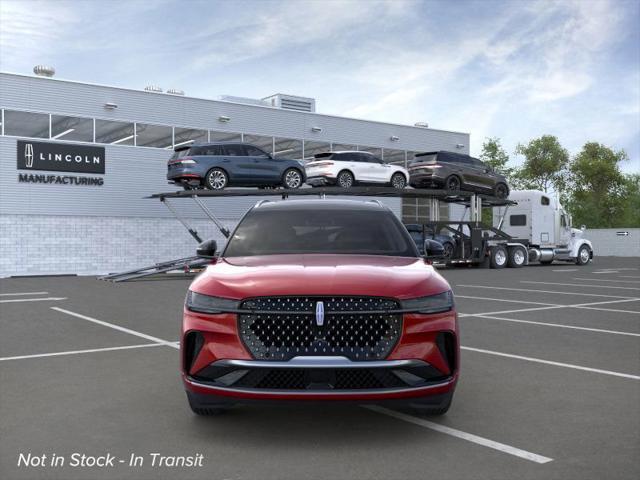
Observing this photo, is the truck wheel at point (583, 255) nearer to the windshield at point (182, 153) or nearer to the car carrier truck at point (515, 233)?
the car carrier truck at point (515, 233)

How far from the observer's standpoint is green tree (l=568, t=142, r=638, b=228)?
73875 mm

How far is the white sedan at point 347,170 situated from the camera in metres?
26.2

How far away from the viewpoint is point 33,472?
153 inches

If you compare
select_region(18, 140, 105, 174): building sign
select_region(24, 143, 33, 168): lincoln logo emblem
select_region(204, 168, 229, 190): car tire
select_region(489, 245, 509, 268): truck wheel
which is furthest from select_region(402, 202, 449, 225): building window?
select_region(24, 143, 33, 168): lincoln logo emblem

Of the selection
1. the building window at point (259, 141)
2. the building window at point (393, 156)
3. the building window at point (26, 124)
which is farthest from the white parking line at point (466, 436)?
the building window at point (393, 156)

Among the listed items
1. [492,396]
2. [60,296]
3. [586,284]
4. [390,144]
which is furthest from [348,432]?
[390,144]

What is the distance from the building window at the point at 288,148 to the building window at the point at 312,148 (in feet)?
1.16

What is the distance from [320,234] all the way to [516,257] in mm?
25181

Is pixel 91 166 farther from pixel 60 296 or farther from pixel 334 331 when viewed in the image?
pixel 334 331

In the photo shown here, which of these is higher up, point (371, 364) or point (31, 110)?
point (31, 110)

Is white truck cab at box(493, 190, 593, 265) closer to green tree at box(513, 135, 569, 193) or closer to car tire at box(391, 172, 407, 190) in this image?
car tire at box(391, 172, 407, 190)

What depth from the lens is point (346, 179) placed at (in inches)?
1043

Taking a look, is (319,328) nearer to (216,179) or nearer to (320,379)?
(320,379)

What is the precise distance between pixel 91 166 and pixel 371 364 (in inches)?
1033
